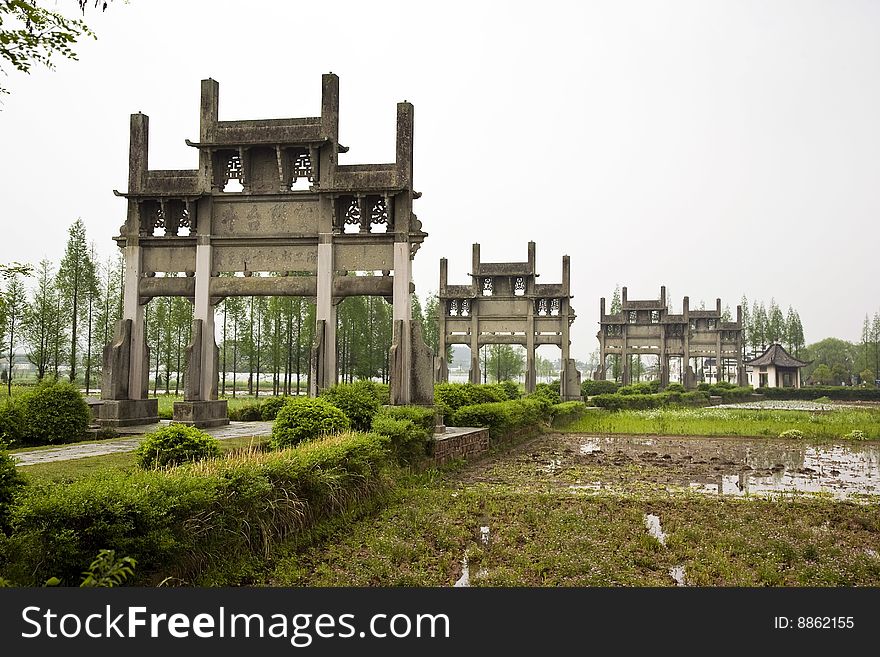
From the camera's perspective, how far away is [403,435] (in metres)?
10.9

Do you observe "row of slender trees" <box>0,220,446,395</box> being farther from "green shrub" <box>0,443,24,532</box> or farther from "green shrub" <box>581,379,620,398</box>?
"green shrub" <box>0,443,24,532</box>

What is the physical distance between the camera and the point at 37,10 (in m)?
5.29

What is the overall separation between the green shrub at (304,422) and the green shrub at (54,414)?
412cm

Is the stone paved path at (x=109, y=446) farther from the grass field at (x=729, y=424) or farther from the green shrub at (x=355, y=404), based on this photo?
the grass field at (x=729, y=424)

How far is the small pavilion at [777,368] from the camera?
53656 mm

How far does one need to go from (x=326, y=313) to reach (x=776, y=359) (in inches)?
1939

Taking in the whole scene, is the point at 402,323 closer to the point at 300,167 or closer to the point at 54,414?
the point at 300,167

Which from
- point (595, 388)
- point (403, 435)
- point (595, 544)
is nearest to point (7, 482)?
point (595, 544)

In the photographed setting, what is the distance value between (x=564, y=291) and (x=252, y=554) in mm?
24421

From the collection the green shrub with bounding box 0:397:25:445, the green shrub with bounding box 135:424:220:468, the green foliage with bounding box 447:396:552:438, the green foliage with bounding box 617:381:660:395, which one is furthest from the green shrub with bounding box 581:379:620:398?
the green shrub with bounding box 135:424:220:468

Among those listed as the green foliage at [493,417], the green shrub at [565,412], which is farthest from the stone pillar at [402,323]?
the green shrub at [565,412]

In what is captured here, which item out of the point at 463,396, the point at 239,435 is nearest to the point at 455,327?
the point at 463,396

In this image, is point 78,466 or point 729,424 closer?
point 78,466

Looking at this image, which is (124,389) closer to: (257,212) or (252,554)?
(257,212)
